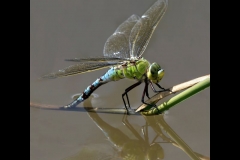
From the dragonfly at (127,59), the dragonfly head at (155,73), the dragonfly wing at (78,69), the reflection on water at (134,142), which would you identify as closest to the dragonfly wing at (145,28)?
the dragonfly at (127,59)

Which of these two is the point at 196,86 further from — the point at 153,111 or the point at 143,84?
the point at 143,84

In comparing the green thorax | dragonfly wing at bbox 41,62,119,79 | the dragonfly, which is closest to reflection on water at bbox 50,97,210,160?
the dragonfly

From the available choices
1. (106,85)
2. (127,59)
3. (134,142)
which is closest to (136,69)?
(127,59)

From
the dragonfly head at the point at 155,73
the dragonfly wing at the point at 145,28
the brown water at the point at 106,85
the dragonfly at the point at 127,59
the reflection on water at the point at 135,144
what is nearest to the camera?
the reflection on water at the point at 135,144

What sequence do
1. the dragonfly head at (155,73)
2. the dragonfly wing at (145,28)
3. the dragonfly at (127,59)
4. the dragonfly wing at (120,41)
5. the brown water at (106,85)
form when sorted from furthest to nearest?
1. the dragonfly wing at (120,41)
2. the dragonfly wing at (145,28)
3. the dragonfly at (127,59)
4. the dragonfly head at (155,73)
5. the brown water at (106,85)

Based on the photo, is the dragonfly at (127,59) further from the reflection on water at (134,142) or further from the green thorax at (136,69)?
the reflection on water at (134,142)

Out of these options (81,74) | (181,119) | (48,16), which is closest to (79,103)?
(81,74)

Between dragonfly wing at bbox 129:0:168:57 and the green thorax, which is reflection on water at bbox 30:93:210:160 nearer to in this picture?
the green thorax
